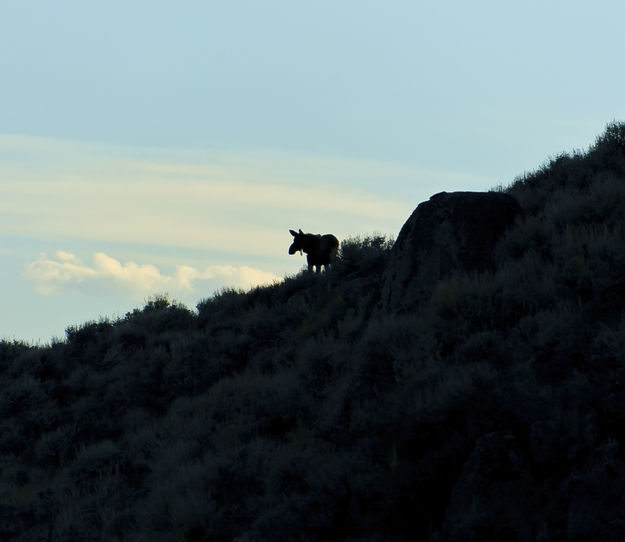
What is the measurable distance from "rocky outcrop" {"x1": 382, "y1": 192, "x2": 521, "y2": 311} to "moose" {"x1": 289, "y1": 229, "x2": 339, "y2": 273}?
6.32m

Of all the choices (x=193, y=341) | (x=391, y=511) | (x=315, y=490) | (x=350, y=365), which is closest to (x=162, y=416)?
(x=193, y=341)

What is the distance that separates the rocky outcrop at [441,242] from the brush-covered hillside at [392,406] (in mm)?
34

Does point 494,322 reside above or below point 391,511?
above

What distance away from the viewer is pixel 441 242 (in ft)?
44.8

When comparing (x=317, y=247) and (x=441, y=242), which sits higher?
(x=317, y=247)

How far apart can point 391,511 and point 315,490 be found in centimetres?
133

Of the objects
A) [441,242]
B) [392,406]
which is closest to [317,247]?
[441,242]

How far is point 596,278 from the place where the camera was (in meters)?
11.0

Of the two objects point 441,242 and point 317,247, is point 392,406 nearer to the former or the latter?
point 441,242

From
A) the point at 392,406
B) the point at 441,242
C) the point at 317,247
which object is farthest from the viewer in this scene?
the point at 317,247

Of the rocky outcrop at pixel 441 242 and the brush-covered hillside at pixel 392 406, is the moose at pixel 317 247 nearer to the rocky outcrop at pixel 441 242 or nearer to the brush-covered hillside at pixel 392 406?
the brush-covered hillside at pixel 392 406

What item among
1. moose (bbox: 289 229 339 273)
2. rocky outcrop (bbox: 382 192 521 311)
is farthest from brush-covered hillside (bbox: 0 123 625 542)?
moose (bbox: 289 229 339 273)

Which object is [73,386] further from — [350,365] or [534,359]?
[534,359]

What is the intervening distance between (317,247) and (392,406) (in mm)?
11151
